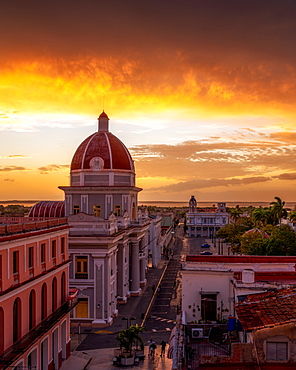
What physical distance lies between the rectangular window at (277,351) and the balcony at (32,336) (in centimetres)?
1246

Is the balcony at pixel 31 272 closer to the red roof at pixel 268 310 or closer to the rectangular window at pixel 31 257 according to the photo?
the rectangular window at pixel 31 257

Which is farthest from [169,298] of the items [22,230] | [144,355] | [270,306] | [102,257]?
[270,306]

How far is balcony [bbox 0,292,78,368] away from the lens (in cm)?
2162

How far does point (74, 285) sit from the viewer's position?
4178 centimetres

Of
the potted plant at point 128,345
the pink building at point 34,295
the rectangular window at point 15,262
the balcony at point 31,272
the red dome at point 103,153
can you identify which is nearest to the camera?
the pink building at point 34,295

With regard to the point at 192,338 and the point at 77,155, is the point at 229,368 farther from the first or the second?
the point at 77,155

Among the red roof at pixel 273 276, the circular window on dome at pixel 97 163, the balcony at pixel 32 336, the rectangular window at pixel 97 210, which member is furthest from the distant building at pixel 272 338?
the circular window on dome at pixel 97 163

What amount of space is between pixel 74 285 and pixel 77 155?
16882mm

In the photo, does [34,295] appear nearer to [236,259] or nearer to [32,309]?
[32,309]

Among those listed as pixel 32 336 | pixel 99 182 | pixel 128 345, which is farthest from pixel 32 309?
pixel 99 182

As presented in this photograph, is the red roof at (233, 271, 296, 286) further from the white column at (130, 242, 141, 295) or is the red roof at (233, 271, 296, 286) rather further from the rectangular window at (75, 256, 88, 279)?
the white column at (130, 242, 141, 295)

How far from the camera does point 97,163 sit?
167ft

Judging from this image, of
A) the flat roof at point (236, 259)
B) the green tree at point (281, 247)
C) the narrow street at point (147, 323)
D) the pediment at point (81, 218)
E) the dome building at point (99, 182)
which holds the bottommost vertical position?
the narrow street at point (147, 323)

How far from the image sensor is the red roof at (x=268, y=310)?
15047 millimetres
